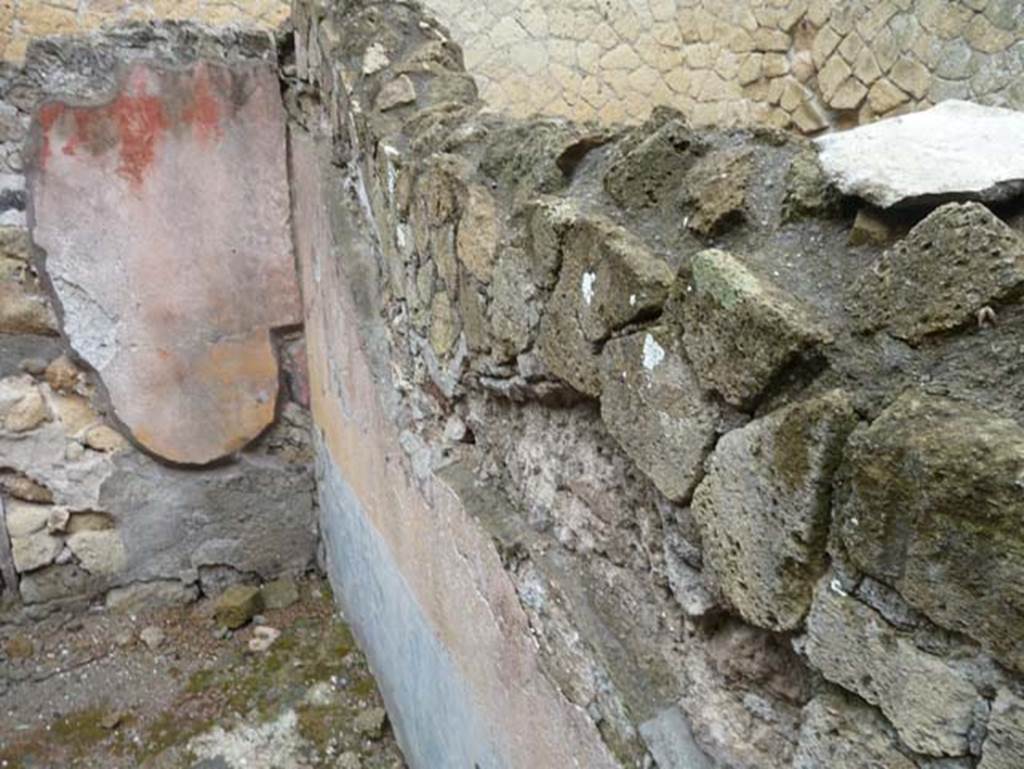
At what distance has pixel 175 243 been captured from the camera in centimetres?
259

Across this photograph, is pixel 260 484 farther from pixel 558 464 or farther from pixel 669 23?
pixel 669 23

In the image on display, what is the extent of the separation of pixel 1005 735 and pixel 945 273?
324 mm

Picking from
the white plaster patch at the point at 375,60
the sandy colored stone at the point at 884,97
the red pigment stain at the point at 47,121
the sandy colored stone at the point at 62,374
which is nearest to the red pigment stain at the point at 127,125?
the red pigment stain at the point at 47,121

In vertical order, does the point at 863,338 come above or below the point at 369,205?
above

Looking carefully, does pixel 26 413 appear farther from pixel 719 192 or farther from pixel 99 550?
pixel 719 192

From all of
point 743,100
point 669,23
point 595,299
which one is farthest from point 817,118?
point 595,299

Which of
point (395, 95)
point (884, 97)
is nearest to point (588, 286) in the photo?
point (395, 95)

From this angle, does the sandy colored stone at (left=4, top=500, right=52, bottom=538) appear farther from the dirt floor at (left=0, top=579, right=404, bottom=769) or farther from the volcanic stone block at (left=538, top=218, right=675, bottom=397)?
the volcanic stone block at (left=538, top=218, right=675, bottom=397)

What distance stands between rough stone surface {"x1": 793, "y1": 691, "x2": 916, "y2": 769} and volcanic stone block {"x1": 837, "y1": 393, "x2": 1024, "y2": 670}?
0.43ft

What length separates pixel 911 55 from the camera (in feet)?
14.5

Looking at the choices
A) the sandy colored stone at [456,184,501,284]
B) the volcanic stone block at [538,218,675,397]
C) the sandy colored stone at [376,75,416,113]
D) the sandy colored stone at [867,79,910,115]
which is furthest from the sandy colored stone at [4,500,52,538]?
the sandy colored stone at [867,79,910,115]

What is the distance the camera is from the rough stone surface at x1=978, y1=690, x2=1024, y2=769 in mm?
543

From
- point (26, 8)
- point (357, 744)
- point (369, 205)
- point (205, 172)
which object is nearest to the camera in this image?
point (369, 205)

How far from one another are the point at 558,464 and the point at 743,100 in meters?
4.77
